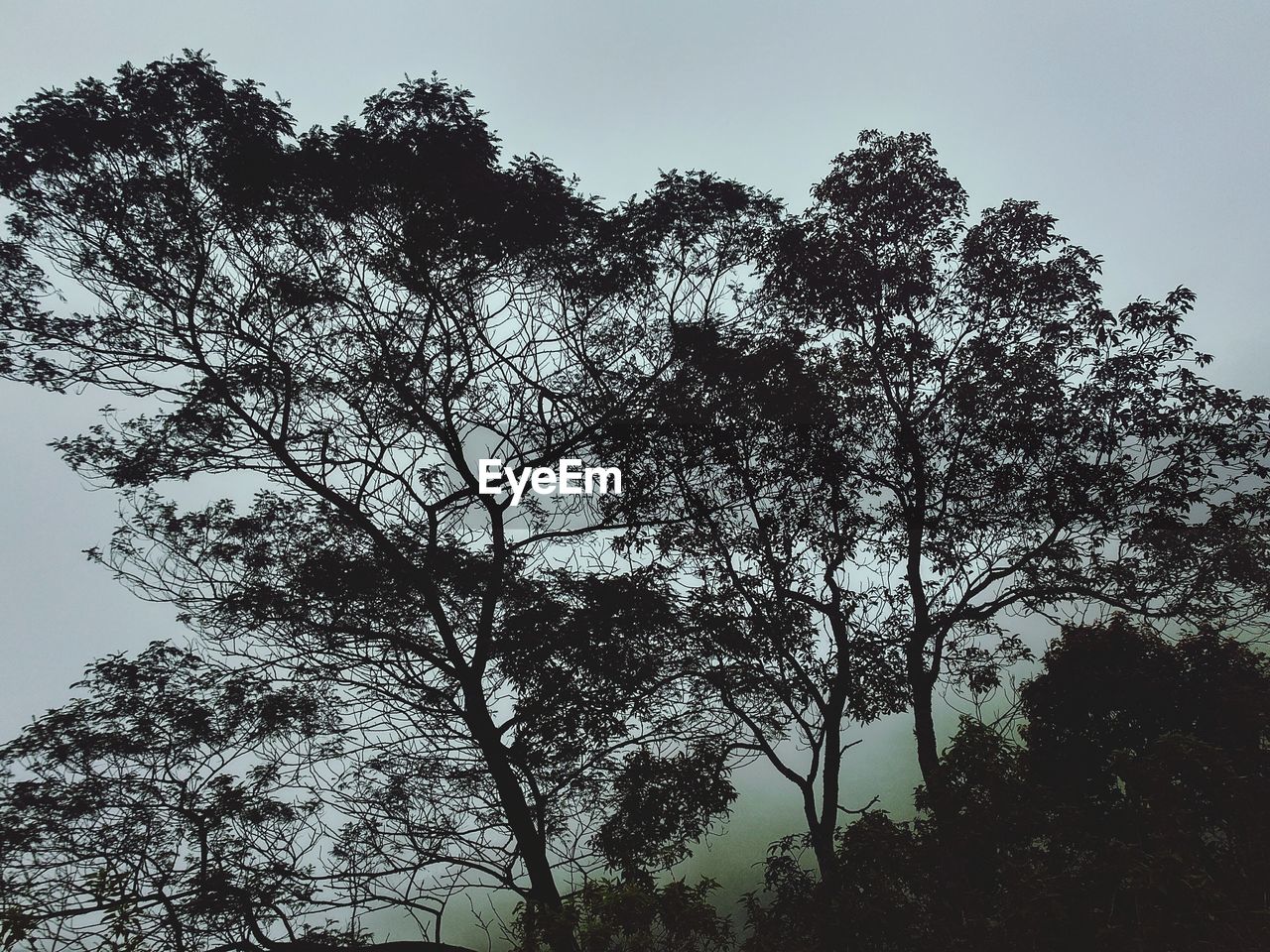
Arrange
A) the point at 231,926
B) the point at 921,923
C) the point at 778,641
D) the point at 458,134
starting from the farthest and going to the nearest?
the point at 778,641
the point at 458,134
the point at 231,926
the point at 921,923

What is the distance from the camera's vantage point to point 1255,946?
17.4ft

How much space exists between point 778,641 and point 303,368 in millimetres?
6718

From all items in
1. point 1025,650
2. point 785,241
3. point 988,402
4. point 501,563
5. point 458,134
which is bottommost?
point 1025,650

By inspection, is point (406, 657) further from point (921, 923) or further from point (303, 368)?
point (921, 923)

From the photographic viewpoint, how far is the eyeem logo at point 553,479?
9742mm

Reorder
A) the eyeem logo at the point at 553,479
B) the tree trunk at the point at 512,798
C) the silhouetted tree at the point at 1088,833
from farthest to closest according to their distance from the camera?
the eyeem logo at the point at 553,479 → the tree trunk at the point at 512,798 → the silhouetted tree at the point at 1088,833

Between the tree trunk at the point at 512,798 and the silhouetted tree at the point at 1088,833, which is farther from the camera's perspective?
the tree trunk at the point at 512,798

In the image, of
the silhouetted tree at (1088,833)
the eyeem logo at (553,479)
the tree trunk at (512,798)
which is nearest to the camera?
the silhouetted tree at (1088,833)

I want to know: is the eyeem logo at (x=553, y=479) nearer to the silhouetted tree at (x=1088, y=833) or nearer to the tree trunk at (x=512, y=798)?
the tree trunk at (x=512, y=798)

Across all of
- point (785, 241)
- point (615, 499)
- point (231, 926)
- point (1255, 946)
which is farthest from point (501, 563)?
point (1255, 946)

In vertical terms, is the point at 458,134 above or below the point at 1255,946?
above

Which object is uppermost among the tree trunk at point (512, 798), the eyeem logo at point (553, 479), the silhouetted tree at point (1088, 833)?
the eyeem logo at point (553, 479)

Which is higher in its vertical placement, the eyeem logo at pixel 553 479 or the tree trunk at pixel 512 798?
the eyeem logo at pixel 553 479

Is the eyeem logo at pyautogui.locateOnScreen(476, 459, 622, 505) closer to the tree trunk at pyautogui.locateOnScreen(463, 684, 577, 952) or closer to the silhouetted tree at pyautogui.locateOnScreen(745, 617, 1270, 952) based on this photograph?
the tree trunk at pyautogui.locateOnScreen(463, 684, 577, 952)
